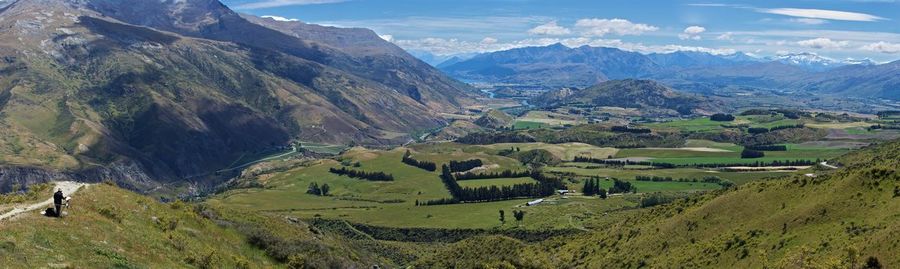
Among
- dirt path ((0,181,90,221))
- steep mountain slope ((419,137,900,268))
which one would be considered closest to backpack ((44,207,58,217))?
dirt path ((0,181,90,221))

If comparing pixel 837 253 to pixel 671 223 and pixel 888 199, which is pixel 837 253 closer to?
pixel 888 199

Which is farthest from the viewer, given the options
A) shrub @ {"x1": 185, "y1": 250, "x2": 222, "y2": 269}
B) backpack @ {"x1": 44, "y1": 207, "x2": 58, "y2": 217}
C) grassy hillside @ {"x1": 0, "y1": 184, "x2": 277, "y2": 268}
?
shrub @ {"x1": 185, "y1": 250, "x2": 222, "y2": 269}

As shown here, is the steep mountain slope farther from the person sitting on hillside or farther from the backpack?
the backpack

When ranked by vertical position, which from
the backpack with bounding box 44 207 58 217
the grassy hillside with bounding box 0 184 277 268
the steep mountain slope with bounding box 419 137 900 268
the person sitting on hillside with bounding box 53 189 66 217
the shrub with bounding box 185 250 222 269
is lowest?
the steep mountain slope with bounding box 419 137 900 268

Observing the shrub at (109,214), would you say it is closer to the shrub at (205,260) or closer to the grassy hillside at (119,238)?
the grassy hillside at (119,238)

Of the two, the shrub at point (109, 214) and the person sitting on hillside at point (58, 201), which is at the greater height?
the person sitting on hillside at point (58, 201)

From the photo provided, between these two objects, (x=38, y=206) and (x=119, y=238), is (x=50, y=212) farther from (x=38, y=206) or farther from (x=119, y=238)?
(x=119, y=238)

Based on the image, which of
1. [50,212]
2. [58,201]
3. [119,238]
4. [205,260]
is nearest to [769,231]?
[205,260]

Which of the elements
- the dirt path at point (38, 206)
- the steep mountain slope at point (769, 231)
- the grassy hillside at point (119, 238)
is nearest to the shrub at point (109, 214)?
the grassy hillside at point (119, 238)

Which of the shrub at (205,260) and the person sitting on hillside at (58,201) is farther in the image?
the shrub at (205,260)

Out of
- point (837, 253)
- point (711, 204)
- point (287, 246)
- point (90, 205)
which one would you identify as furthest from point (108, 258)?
point (711, 204)
